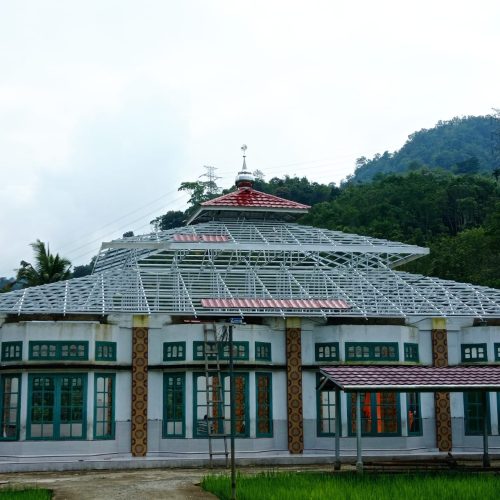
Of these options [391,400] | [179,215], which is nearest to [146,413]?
[391,400]

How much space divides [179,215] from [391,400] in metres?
81.7

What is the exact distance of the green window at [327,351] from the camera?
31266 millimetres

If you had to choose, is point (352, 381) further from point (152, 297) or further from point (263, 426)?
point (152, 297)

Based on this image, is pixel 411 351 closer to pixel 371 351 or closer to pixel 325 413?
pixel 371 351

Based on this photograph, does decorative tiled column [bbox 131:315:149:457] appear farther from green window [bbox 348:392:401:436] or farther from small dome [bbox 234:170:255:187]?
small dome [bbox 234:170:255:187]

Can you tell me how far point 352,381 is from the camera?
82.6 ft

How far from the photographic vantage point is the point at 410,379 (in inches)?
1017

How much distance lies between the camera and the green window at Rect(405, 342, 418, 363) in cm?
3173

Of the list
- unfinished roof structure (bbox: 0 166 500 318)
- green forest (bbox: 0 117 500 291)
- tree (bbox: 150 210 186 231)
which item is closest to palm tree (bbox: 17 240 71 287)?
→ green forest (bbox: 0 117 500 291)

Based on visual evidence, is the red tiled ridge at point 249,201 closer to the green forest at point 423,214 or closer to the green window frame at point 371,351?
the green window frame at point 371,351

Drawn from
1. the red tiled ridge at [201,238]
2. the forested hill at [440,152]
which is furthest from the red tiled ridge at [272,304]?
the forested hill at [440,152]

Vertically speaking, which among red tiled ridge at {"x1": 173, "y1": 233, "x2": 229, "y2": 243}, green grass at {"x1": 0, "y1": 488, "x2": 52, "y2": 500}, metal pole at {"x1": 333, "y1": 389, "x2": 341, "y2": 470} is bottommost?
green grass at {"x1": 0, "y1": 488, "x2": 52, "y2": 500}

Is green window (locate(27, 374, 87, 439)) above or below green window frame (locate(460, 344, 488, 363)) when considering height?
below

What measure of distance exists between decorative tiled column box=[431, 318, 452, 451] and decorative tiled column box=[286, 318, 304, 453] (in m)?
5.00
